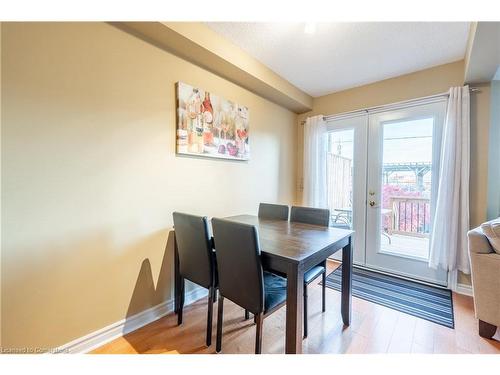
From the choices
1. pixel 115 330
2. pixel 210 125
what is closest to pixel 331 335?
pixel 115 330

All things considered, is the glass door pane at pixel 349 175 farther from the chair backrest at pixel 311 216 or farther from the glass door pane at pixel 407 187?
the chair backrest at pixel 311 216

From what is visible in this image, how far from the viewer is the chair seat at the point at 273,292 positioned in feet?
4.41

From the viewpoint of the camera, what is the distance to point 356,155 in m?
3.01

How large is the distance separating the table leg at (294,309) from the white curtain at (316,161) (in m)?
2.18

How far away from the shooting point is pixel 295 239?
5.23ft

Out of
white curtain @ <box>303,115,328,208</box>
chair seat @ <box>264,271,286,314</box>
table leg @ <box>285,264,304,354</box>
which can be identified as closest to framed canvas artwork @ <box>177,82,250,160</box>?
white curtain @ <box>303,115,328,208</box>

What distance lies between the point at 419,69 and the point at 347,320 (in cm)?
274

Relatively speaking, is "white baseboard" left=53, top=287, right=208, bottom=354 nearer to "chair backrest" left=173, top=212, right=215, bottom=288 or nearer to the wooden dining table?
the wooden dining table

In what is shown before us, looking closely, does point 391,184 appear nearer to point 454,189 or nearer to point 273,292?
point 454,189

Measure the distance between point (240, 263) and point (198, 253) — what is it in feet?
1.34

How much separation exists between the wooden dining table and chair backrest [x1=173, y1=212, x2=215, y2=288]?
26 centimetres

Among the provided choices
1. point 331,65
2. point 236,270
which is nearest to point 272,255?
point 236,270

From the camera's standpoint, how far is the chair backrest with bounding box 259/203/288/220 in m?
2.39
